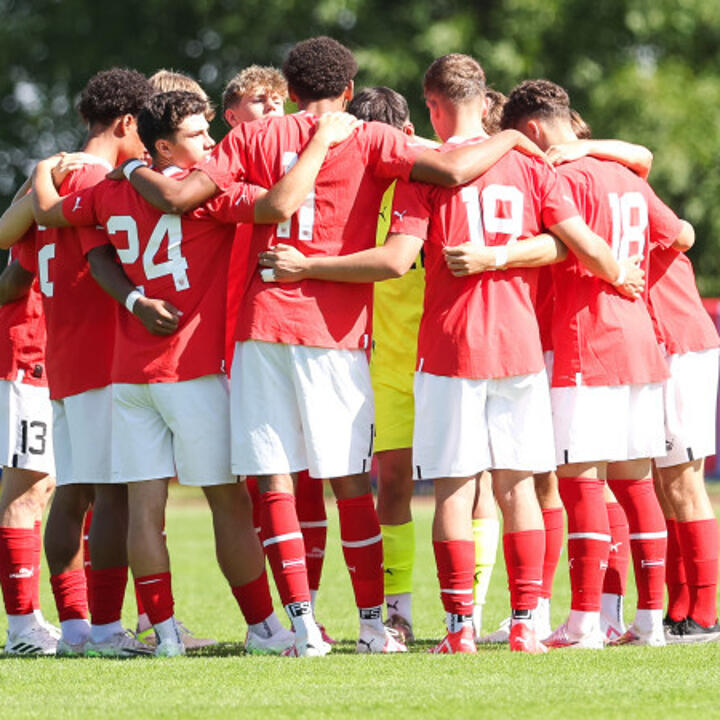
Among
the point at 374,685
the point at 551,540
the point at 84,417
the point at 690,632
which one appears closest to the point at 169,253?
the point at 84,417

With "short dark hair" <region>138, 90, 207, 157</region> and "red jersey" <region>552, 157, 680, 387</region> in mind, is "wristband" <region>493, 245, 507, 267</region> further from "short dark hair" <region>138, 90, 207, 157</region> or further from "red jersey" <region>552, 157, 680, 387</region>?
"short dark hair" <region>138, 90, 207, 157</region>

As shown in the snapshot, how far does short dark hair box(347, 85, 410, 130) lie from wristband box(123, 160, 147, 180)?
1.22 metres

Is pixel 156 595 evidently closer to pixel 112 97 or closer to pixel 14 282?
pixel 14 282

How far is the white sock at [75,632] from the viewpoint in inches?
282

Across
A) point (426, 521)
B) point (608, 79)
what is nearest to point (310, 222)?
point (426, 521)

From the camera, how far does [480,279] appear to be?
6.54 m

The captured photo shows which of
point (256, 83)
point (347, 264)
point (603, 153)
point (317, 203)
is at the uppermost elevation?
point (256, 83)

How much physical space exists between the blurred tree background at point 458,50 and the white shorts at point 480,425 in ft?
58.7

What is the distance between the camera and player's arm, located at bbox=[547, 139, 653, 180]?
23.0ft

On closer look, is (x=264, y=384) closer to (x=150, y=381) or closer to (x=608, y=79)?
(x=150, y=381)

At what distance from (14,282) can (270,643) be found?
2.14 meters

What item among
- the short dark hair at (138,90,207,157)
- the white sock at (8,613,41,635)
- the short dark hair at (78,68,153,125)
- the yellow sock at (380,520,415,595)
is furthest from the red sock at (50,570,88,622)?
the short dark hair at (78,68,153,125)

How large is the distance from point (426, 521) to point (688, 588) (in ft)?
31.2

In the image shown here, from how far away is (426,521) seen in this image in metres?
16.8
